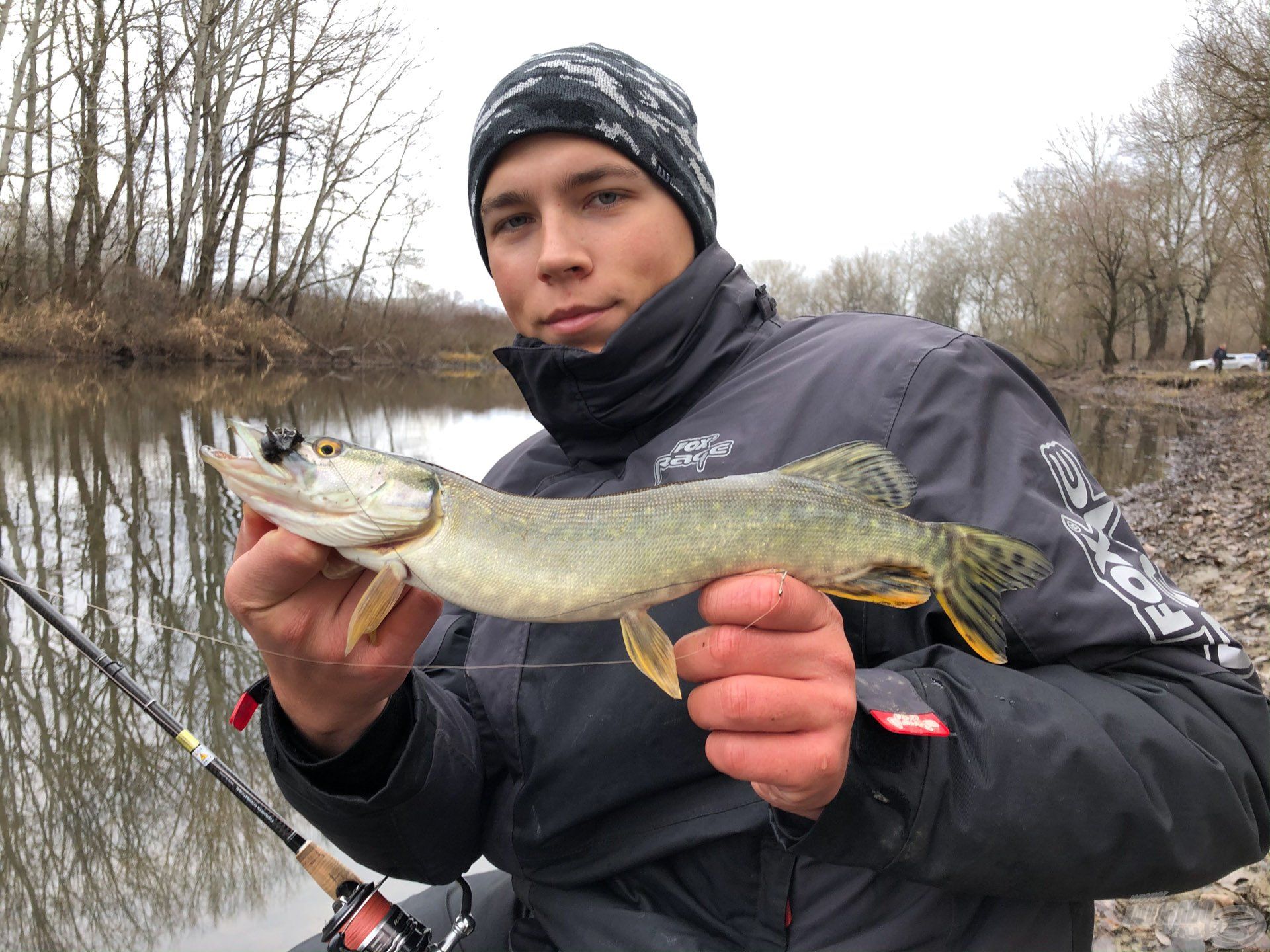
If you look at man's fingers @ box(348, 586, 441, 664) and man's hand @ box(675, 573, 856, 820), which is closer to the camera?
man's hand @ box(675, 573, 856, 820)

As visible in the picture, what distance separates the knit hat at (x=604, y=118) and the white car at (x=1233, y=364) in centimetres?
4039

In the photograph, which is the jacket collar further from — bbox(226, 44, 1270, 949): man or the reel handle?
the reel handle

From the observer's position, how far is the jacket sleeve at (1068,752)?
1.47 metres

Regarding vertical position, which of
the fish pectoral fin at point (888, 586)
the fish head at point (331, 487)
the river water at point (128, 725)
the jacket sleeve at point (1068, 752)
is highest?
the fish head at point (331, 487)

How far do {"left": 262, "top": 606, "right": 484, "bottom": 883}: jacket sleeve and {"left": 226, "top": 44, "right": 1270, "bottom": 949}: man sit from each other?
1 centimetres

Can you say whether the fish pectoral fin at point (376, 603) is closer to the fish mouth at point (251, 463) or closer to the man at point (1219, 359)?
the fish mouth at point (251, 463)

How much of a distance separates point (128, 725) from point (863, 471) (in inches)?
161

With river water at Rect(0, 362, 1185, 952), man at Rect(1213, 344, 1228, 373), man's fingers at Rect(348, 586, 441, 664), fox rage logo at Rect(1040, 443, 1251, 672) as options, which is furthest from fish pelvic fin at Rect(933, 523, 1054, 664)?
man at Rect(1213, 344, 1228, 373)

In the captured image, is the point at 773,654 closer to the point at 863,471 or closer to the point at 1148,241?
the point at 863,471

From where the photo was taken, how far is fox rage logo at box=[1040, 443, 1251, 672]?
1.60m

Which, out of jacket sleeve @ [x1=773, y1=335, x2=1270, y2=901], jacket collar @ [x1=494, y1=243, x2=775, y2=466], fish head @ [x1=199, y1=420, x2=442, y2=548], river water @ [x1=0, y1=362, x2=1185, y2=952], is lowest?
river water @ [x1=0, y1=362, x2=1185, y2=952]

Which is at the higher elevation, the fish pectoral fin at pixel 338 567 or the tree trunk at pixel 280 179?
the tree trunk at pixel 280 179

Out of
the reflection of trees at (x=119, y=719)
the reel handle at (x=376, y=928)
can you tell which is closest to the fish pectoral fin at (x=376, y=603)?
the reel handle at (x=376, y=928)

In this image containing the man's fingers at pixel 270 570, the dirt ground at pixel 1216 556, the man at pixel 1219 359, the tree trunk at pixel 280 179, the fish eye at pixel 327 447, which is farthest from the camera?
the man at pixel 1219 359
